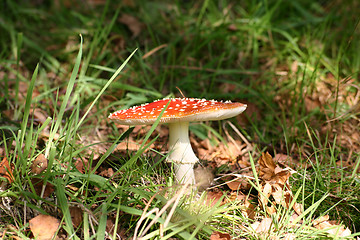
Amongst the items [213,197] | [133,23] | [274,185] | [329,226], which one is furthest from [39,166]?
[133,23]

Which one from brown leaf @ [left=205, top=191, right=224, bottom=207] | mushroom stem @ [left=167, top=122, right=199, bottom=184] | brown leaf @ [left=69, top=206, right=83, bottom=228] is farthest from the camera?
mushroom stem @ [left=167, top=122, right=199, bottom=184]

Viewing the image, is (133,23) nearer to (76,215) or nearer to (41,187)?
(41,187)

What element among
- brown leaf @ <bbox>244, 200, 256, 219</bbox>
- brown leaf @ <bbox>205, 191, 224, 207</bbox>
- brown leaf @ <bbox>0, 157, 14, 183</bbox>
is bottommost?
brown leaf @ <bbox>205, 191, 224, 207</bbox>

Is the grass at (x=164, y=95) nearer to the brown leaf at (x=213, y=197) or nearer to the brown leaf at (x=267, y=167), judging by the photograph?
the brown leaf at (x=213, y=197)

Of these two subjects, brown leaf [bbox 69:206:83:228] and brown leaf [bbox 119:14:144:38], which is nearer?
brown leaf [bbox 69:206:83:228]

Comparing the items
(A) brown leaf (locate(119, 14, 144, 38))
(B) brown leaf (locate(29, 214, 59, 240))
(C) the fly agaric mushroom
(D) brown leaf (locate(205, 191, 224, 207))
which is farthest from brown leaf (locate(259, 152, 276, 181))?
(A) brown leaf (locate(119, 14, 144, 38))

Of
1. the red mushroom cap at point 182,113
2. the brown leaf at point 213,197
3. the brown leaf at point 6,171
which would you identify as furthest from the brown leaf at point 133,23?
the brown leaf at point 6,171

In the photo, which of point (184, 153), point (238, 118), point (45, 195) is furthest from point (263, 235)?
point (238, 118)

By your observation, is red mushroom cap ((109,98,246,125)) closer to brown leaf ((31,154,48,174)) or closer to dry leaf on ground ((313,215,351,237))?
brown leaf ((31,154,48,174))
